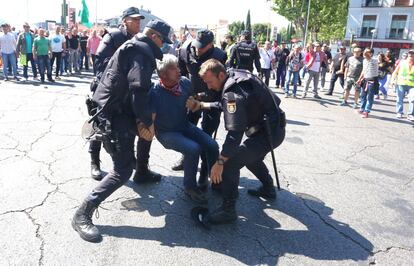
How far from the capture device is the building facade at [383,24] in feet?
133

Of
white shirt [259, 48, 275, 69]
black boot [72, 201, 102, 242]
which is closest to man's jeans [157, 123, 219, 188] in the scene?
black boot [72, 201, 102, 242]

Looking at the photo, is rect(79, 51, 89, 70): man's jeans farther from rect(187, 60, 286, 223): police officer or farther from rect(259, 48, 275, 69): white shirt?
rect(187, 60, 286, 223): police officer

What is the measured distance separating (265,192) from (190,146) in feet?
3.51

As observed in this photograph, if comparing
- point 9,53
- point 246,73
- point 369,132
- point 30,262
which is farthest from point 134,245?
point 9,53

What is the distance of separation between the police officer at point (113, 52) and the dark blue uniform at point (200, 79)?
640 millimetres

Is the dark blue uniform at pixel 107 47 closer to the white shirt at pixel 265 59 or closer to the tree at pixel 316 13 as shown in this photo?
the white shirt at pixel 265 59

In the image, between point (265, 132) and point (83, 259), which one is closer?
point (83, 259)

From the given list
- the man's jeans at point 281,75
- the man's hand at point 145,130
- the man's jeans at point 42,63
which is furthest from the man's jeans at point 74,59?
the man's hand at point 145,130

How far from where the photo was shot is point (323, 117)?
28.4 ft

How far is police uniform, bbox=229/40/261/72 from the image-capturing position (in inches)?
310

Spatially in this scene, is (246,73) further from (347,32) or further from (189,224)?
(347,32)

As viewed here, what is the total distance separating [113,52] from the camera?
390 centimetres

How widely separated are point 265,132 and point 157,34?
1352 millimetres

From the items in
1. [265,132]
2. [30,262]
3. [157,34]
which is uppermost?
[157,34]
